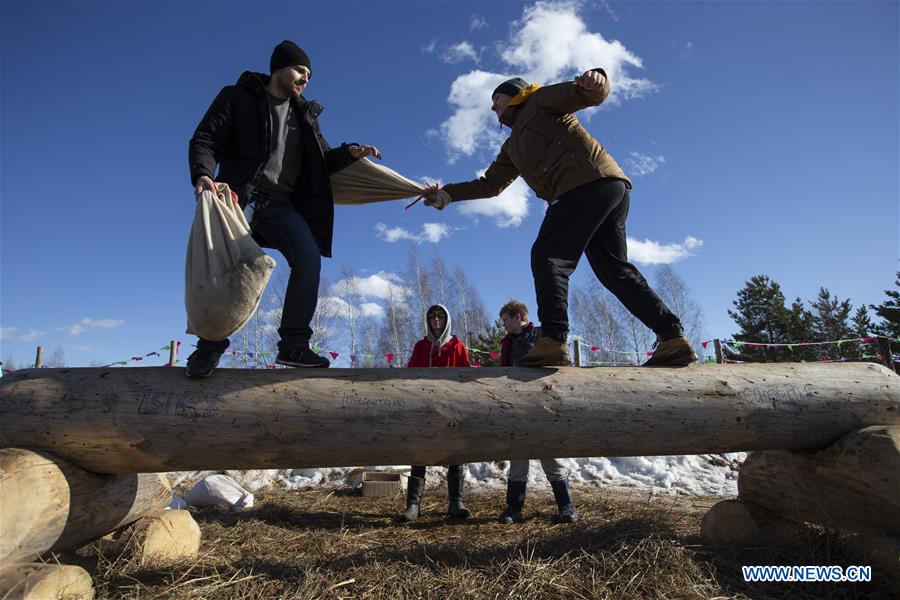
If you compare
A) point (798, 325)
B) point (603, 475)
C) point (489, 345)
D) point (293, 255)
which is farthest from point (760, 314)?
point (293, 255)

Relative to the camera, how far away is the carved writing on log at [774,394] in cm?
299

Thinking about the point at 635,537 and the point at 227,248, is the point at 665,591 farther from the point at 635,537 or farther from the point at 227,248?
the point at 227,248

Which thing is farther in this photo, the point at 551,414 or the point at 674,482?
the point at 674,482

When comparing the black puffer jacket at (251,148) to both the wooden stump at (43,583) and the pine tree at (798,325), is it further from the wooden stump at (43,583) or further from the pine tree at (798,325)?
the pine tree at (798,325)

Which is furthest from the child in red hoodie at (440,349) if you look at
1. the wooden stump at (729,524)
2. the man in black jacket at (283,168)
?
the wooden stump at (729,524)

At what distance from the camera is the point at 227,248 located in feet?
8.40

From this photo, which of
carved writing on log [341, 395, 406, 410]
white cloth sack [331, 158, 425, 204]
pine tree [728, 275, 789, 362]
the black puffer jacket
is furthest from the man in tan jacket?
pine tree [728, 275, 789, 362]

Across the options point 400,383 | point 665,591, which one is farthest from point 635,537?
point 400,383

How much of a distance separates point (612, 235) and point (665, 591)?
2146 mm

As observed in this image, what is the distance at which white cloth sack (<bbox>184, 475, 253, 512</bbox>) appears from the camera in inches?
204

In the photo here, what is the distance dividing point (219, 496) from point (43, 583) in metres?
3.24

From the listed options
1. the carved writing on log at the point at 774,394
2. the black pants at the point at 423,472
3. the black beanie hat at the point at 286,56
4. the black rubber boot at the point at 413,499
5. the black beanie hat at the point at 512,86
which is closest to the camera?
the carved writing on log at the point at 774,394

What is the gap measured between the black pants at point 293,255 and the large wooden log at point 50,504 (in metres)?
1.25

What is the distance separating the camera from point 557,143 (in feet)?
11.0
